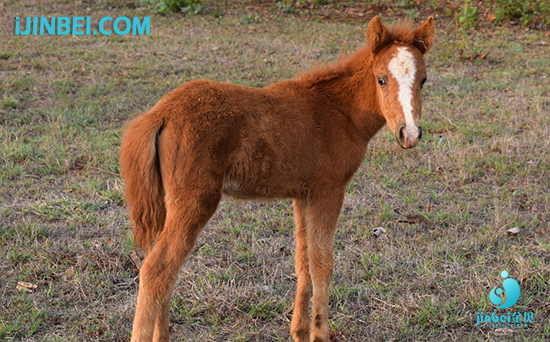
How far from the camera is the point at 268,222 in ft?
15.6

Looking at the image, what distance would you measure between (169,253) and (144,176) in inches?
16.9

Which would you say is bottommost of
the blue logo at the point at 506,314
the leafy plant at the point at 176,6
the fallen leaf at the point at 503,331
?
the fallen leaf at the point at 503,331

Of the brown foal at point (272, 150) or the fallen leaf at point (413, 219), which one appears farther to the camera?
the fallen leaf at point (413, 219)

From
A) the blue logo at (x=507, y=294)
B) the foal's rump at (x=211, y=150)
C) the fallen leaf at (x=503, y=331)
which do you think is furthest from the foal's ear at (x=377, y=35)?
the fallen leaf at (x=503, y=331)

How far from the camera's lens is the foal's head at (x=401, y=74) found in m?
3.12

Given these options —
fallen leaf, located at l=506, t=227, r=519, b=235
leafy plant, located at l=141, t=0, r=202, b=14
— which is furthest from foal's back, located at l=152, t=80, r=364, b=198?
leafy plant, located at l=141, t=0, r=202, b=14

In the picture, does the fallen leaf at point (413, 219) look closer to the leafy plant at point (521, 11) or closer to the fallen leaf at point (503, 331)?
the fallen leaf at point (503, 331)

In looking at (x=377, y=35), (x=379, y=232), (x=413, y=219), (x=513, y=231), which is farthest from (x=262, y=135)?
(x=513, y=231)

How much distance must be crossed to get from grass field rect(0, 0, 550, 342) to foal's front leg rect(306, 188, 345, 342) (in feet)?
0.76

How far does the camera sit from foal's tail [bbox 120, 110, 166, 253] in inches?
116

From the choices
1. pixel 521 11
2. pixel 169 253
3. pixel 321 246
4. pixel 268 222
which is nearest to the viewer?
pixel 169 253

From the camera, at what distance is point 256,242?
4.39 m

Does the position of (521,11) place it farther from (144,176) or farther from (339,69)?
(144,176)

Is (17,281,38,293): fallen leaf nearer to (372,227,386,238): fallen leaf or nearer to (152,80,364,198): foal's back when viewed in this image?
(152,80,364,198): foal's back
